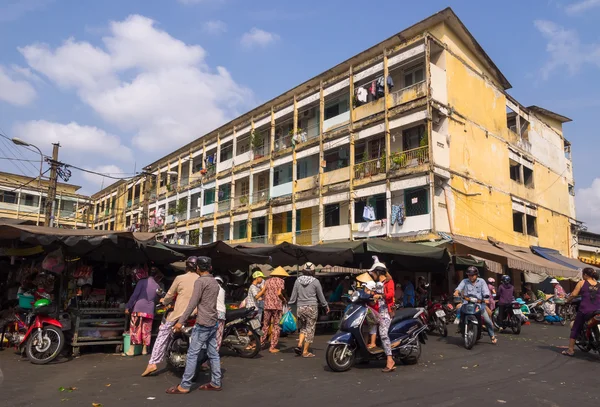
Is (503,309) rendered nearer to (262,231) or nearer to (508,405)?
(508,405)

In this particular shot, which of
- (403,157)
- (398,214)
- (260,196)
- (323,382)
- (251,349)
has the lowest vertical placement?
(323,382)

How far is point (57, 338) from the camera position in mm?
7582

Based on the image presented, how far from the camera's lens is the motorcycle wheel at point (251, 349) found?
26.5ft

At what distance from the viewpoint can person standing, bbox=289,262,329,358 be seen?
26.8 feet

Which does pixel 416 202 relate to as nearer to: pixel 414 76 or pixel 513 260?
pixel 513 260

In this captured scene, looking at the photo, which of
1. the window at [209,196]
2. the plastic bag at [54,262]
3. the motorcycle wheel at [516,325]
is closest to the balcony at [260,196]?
the window at [209,196]

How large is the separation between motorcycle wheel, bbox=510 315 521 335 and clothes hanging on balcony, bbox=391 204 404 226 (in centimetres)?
855

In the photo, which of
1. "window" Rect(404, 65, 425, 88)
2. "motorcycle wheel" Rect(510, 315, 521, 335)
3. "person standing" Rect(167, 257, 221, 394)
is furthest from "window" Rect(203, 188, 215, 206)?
"person standing" Rect(167, 257, 221, 394)

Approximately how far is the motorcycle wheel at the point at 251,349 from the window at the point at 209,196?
2663cm

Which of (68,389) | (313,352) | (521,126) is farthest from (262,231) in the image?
(68,389)

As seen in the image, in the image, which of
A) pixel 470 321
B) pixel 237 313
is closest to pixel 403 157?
pixel 470 321

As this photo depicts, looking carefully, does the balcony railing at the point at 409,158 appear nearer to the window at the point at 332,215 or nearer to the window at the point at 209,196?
the window at the point at 332,215

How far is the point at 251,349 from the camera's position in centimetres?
807

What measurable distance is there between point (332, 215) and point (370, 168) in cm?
345
